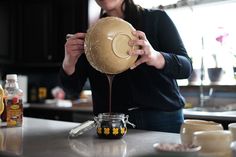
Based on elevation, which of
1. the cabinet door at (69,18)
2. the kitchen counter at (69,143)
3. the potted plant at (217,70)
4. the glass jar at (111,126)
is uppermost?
the cabinet door at (69,18)

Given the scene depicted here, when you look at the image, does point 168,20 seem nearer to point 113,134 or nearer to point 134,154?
point 113,134

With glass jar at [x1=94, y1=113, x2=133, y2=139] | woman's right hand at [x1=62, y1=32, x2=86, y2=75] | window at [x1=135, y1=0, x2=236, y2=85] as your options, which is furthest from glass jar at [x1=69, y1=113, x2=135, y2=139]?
window at [x1=135, y1=0, x2=236, y2=85]

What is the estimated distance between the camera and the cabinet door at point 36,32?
3486 millimetres

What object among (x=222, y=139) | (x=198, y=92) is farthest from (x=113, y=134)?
(x=198, y=92)

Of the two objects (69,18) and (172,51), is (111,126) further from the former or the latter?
(69,18)

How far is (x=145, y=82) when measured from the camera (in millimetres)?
1298

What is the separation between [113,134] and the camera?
1025 mm

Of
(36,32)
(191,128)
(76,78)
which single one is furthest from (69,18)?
(191,128)

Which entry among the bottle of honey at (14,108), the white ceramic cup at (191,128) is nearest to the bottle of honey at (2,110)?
the bottle of honey at (14,108)

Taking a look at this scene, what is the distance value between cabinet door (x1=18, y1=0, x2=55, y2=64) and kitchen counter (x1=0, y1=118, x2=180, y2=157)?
7.58 feet

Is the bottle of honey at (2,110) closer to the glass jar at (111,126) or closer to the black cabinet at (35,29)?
the glass jar at (111,126)

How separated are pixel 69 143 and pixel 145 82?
44 centimetres

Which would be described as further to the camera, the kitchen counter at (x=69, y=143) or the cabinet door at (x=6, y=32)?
the cabinet door at (x=6, y=32)

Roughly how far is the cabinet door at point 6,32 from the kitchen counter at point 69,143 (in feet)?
7.87
